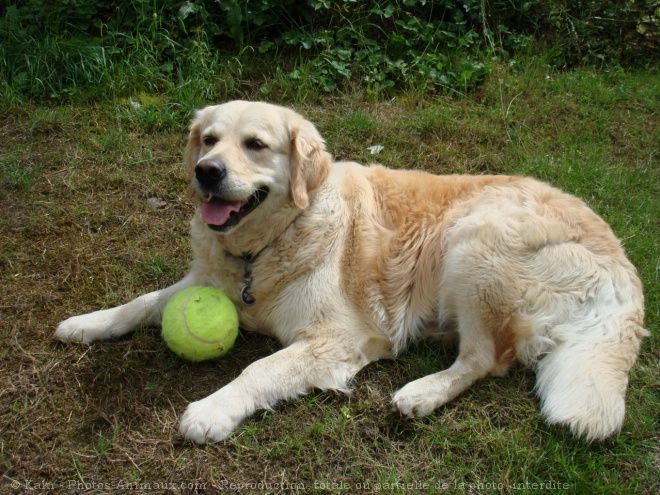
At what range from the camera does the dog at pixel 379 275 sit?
9.42 ft

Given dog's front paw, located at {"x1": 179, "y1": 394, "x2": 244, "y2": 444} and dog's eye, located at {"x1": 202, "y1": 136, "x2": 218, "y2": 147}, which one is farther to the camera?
dog's eye, located at {"x1": 202, "y1": 136, "x2": 218, "y2": 147}

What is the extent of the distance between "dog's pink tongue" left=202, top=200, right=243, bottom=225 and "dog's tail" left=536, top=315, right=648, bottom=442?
5.78 feet

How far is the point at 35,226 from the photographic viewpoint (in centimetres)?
395

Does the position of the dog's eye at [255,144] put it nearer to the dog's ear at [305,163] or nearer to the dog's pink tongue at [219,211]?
the dog's ear at [305,163]

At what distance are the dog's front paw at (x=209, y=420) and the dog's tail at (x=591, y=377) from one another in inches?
58.6

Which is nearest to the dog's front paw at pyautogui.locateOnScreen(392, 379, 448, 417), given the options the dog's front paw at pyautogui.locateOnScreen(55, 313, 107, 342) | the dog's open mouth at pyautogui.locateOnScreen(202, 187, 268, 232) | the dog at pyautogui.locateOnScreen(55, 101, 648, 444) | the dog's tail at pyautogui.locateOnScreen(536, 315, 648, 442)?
the dog at pyautogui.locateOnScreen(55, 101, 648, 444)

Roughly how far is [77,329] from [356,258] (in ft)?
5.08

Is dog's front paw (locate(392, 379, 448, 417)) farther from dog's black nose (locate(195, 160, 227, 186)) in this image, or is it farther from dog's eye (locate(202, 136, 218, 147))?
dog's eye (locate(202, 136, 218, 147))

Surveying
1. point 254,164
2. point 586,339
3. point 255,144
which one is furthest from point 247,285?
point 586,339

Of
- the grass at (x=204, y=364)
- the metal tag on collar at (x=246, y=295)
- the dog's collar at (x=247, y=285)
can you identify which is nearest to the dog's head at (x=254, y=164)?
the dog's collar at (x=247, y=285)

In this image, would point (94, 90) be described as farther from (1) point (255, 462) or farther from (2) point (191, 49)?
(1) point (255, 462)

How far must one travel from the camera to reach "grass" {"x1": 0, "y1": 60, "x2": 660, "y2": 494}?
8.38 ft

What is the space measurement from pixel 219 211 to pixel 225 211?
33 mm

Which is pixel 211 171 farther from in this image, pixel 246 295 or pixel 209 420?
pixel 209 420
